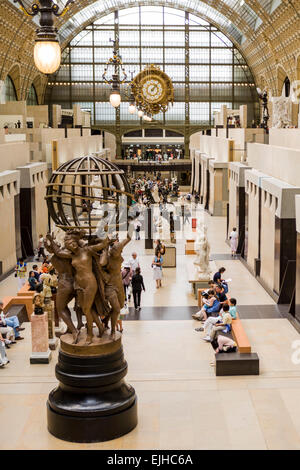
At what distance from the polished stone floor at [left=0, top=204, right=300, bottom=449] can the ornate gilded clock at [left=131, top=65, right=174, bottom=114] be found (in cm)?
2263

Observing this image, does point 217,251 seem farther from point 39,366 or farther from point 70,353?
point 70,353

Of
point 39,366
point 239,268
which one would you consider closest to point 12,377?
point 39,366

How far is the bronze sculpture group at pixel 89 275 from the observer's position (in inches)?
381

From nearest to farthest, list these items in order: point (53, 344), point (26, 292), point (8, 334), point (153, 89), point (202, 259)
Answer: point (53, 344) → point (8, 334) → point (26, 292) → point (202, 259) → point (153, 89)

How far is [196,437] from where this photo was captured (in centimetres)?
951

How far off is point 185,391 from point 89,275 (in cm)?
302

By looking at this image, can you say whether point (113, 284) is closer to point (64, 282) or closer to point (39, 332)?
point (64, 282)

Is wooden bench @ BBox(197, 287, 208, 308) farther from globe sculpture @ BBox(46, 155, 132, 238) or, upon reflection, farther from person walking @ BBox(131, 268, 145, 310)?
globe sculpture @ BBox(46, 155, 132, 238)

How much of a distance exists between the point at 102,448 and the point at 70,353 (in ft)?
4.46

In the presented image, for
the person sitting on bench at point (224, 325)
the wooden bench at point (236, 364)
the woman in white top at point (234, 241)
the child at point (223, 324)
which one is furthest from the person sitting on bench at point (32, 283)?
the woman in white top at point (234, 241)

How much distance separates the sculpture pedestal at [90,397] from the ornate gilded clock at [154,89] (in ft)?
94.6

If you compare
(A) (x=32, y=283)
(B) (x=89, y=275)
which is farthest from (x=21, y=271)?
(B) (x=89, y=275)

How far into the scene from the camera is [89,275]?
9.68m

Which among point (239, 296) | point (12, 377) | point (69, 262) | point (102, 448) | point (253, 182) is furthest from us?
point (253, 182)
